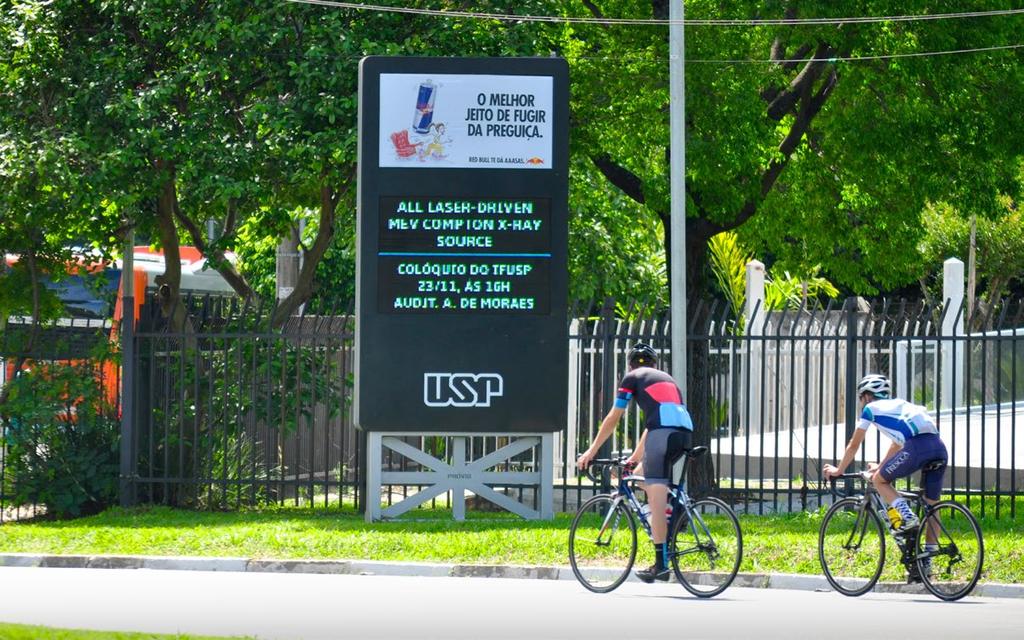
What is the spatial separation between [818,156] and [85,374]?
392 inches

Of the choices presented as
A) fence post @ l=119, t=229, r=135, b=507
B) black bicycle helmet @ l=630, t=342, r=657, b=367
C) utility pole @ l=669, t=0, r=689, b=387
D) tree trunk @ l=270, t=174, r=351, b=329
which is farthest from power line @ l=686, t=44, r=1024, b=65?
black bicycle helmet @ l=630, t=342, r=657, b=367

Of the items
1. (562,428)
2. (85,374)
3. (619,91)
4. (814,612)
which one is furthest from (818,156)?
(814,612)

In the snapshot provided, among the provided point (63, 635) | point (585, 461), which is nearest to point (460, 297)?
point (585, 461)

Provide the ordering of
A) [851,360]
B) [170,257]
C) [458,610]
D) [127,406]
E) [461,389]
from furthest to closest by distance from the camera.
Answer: [170,257] < [127,406] < [851,360] < [461,389] < [458,610]

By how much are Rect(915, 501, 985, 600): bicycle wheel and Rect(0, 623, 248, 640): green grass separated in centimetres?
550

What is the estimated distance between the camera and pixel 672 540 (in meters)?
12.3

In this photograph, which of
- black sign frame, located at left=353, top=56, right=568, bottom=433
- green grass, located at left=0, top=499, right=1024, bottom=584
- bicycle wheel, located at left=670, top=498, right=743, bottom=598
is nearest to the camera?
bicycle wheel, located at left=670, top=498, right=743, bottom=598

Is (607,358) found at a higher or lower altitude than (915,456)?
higher

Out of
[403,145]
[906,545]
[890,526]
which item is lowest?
[906,545]

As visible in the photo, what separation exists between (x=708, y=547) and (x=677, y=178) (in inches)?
232

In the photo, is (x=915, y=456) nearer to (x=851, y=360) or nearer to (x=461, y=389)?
(x=851, y=360)

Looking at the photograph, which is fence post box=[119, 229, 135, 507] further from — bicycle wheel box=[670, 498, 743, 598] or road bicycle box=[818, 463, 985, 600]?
road bicycle box=[818, 463, 985, 600]

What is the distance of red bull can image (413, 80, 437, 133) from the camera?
643 inches

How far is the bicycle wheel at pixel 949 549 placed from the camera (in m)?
12.1
